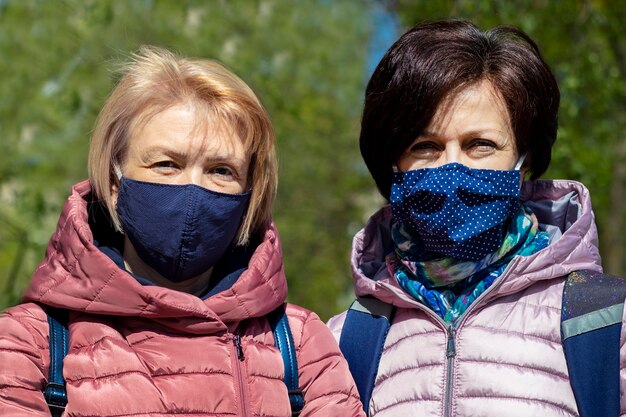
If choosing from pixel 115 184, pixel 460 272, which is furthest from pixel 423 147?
pixel 115 184

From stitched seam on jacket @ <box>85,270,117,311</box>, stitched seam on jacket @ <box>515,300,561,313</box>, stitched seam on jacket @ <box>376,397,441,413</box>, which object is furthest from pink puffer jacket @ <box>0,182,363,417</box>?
stitched seam on jacket @ <box>515,300,561,313</box>

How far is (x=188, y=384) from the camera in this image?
3045 mm

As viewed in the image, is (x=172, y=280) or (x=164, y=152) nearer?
(x=164, y=152)

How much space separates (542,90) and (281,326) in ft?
4.15

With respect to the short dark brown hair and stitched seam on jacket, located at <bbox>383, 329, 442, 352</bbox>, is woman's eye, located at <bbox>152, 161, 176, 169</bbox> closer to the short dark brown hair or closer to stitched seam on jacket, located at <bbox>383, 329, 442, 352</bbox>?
the short dark brown hair

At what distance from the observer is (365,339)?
3514mm

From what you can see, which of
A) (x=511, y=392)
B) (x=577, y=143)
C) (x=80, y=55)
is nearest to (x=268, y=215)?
(x=511, y=392)

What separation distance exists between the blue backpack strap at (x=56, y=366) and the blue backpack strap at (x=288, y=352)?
72 centimetres

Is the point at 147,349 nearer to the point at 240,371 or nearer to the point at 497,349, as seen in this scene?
the point at 240,371

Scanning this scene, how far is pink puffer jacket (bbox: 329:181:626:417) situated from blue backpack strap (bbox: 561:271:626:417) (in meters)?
0.04

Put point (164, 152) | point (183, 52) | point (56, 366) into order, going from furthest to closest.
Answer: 1. point (183, 52)
2. point (164, 152)
3. point (56, 366)

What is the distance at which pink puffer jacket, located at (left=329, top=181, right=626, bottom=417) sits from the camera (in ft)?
10.4

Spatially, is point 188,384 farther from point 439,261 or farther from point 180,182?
point 439,261

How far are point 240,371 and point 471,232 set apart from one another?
3.01 ft
